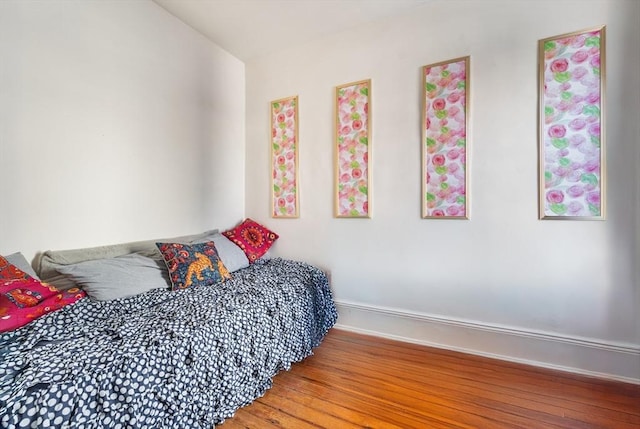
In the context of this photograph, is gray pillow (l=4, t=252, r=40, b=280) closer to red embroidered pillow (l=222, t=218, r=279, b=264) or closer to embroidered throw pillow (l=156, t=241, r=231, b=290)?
embroidered throw pillow (l=156, t=241, r=231, b=290)

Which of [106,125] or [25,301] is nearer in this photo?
[25,301]

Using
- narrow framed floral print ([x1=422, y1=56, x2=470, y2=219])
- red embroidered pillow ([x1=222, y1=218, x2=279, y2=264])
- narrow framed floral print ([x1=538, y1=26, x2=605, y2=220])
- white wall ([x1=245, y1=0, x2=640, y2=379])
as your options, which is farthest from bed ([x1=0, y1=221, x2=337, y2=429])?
narrow framed floral print ([x1=538, y1=26, x2=605, y2=220])

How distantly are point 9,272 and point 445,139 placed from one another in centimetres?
259

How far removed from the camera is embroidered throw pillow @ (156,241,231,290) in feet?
5.75

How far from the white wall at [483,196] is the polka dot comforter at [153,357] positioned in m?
0.89

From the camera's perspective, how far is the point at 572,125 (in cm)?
175

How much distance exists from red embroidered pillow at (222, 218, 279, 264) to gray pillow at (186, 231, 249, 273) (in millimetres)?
59

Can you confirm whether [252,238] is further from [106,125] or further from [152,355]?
[152,355]

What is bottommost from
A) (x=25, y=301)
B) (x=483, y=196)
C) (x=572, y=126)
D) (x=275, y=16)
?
(x=25, y=301)

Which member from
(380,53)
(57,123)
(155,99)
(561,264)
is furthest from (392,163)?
A: (57,123)

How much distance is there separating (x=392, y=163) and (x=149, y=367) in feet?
6.51

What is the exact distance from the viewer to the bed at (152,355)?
895mm

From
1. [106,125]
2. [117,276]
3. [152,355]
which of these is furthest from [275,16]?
[152,355]

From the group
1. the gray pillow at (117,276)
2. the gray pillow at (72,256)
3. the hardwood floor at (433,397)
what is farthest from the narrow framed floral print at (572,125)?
the gray pillow at (72,256)
